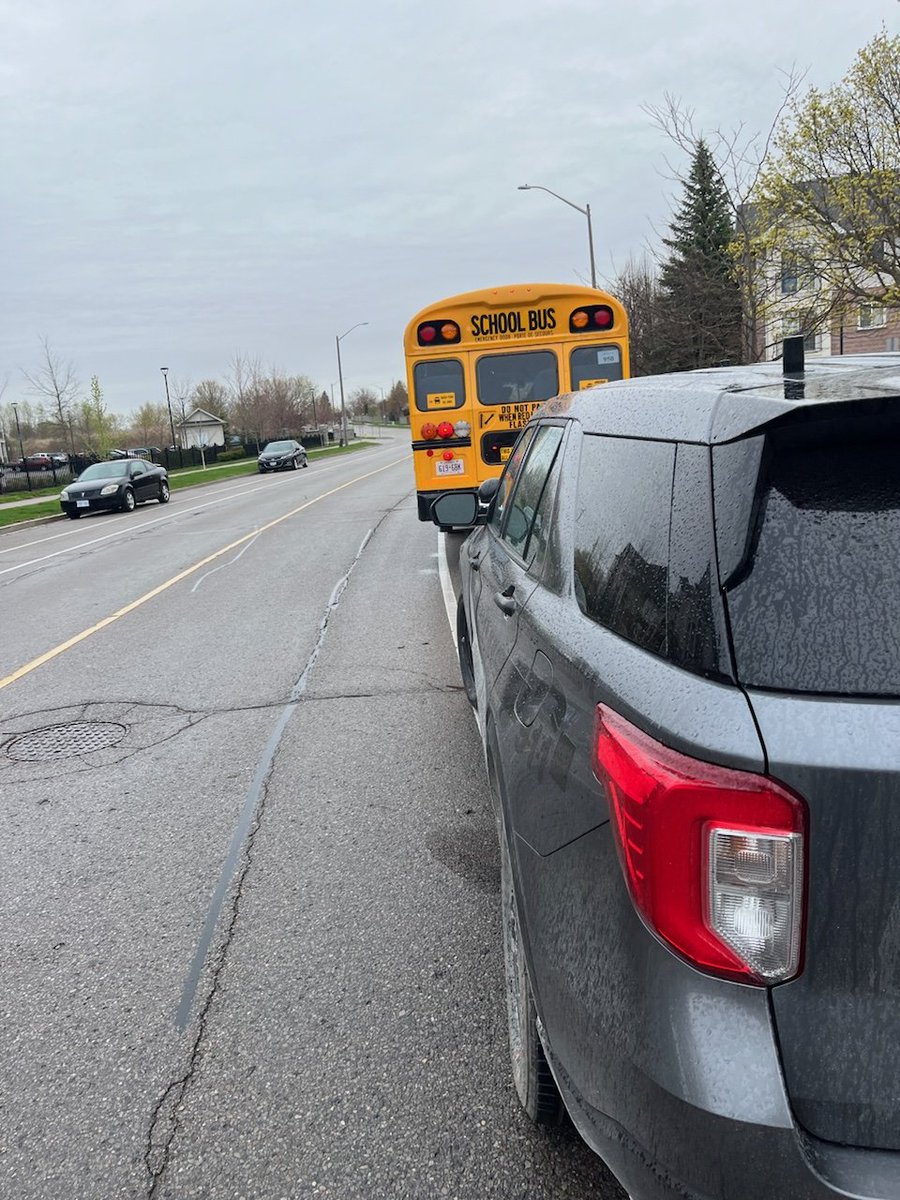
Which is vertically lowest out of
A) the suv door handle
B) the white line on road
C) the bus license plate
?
the white line on road

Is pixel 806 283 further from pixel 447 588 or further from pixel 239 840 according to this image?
pixel 239 840

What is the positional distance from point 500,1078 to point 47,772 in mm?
3468

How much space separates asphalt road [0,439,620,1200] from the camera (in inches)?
90.0

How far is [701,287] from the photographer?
997 inches

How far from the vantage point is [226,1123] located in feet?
7.85

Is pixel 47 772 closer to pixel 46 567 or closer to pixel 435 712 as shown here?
pixel 435 712

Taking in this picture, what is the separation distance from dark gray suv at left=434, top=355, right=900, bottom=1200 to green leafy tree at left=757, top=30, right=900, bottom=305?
17832 mm

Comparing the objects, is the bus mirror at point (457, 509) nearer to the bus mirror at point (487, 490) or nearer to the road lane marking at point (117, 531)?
the bus mirror at point (487, 490)

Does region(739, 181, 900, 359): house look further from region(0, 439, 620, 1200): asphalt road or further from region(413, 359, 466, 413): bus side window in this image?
region(0, 439, 620, 1200): asphalt road

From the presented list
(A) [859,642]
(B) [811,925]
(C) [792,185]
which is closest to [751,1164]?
(B) [811,925]

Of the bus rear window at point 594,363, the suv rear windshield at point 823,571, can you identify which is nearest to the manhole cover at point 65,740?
the suv rear windshield at point 823,571

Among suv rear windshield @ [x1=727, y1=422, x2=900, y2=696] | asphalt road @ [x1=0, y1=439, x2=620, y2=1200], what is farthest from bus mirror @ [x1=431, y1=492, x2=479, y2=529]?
suv rear windshield @ [x1=727, y1=422, x2=900, y2=696]

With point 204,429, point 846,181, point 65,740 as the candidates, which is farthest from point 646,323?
point 204,429

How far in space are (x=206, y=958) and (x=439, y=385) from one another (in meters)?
8.67
